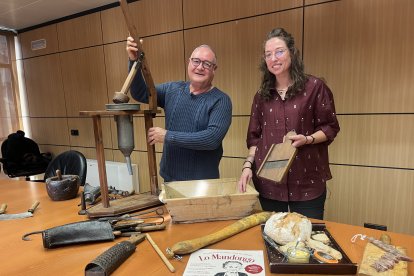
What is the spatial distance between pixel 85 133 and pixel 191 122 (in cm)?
327

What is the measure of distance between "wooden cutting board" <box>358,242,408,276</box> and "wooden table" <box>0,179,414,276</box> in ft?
0.12

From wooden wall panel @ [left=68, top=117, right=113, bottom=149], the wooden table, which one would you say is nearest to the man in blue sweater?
the wooden table

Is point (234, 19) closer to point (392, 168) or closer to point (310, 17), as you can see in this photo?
point (310, 17)

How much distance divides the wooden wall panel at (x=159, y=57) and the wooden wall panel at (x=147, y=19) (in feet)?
0.29

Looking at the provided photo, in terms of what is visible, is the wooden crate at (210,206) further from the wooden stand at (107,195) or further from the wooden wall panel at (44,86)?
the wooden wall panel at (44,86)

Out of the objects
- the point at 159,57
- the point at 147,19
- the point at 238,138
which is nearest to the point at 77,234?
the point at 238,138

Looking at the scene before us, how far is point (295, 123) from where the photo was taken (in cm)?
145

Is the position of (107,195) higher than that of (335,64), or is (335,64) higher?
(335,64)

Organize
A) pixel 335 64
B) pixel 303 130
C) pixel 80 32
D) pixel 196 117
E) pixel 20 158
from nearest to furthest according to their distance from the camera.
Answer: pixel 303 130 → pixel 196 117 → pixel 335 64 → pixel 80 32 → pixel 20 158

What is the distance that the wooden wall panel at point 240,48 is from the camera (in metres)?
2.78

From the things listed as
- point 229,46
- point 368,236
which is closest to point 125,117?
point 368,236

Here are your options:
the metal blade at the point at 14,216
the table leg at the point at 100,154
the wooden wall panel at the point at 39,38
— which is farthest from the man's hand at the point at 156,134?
the wooden wall panel at the point at 39,38

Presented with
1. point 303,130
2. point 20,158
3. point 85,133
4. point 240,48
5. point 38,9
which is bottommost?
point 20,158

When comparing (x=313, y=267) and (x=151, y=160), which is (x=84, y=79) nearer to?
(x=151, y=160)
